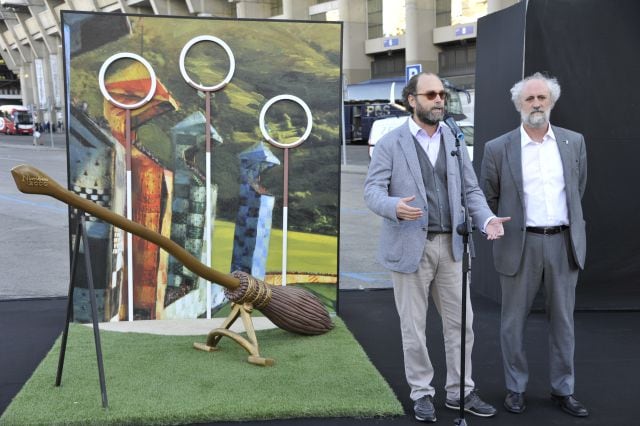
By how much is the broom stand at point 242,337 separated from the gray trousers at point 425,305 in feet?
3.89

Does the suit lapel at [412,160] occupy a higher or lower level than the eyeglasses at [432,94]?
lower

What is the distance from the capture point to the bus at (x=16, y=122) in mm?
57906

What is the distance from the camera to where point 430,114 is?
137 inches

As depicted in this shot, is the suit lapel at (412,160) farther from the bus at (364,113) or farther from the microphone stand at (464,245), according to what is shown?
the bus at (364,113)

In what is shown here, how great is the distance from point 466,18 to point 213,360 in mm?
32822

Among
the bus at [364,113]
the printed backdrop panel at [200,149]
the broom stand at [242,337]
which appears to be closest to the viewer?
the broom stand at [242,337]

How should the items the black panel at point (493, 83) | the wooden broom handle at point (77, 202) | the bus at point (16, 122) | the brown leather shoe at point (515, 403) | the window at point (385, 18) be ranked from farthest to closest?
the bus at point (16, 122), the window at point (385, 18), the black panel at point (493, 83), the brown leather shoe at point (515, 403), the wooden broom handle at point (77, 202)

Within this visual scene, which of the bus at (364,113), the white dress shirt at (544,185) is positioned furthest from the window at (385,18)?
the white dress shirt at (544,185)

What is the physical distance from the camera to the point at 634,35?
18.9 ft

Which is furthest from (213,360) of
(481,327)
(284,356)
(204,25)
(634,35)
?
(634,35)

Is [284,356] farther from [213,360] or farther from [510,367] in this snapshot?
[510,367]

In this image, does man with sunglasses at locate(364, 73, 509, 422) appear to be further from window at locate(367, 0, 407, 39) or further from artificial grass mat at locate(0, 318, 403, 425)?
window at locate(367, 0, 407, 39)

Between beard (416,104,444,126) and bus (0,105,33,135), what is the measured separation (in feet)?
199

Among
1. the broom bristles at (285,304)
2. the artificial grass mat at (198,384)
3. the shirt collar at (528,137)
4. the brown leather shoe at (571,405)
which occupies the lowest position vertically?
the artificial grass mat at (198,384)
